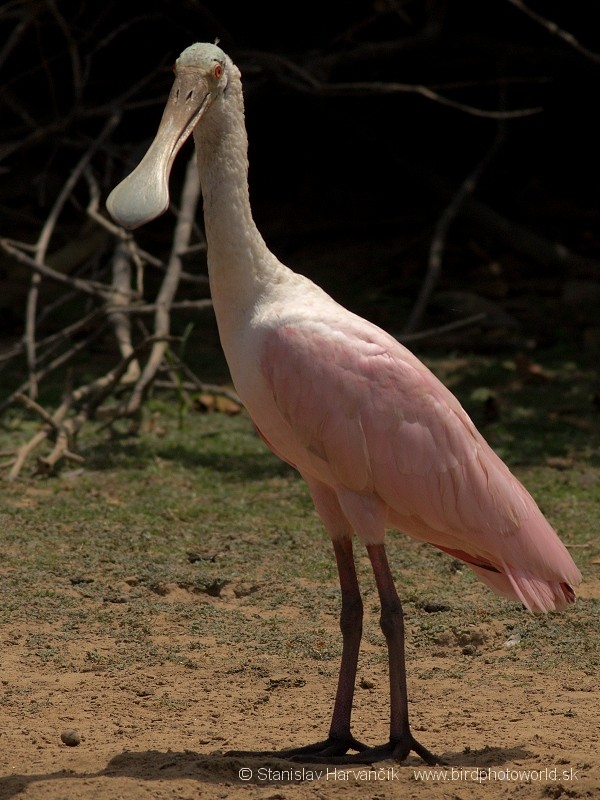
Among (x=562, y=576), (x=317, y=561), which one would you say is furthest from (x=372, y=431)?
(x=317, y=561)

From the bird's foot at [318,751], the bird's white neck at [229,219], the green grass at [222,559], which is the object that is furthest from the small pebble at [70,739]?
the bird's white neck at [229,219]

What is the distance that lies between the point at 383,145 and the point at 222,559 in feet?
21.1

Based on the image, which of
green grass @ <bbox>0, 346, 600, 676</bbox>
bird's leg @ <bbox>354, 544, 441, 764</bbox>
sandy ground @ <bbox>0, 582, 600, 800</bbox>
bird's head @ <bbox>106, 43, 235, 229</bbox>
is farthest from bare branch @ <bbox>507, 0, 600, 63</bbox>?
bird's leg @ <bbox>354, 544, 441, 764</bbox>

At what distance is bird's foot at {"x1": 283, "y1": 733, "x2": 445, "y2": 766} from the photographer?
3898 mm

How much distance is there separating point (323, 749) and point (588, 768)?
83 cm

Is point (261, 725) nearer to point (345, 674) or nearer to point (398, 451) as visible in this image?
point (345, 674)

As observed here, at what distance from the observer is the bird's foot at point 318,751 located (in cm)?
391

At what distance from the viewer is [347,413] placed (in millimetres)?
4070

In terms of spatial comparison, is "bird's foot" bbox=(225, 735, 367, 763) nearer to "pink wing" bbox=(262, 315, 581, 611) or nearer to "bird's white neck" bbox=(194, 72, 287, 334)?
"pink wing" bbox=(262, 315, 581, 611)

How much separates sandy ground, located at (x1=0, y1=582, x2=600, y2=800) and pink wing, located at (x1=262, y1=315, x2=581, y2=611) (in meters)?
0.44

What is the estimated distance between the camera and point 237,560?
5.66 m

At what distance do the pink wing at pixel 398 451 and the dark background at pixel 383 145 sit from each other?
4926 millimetres

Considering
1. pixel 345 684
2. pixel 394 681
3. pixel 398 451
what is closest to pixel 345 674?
pixel 345 684

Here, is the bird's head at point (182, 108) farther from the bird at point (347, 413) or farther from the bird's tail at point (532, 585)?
the bird's tail at point (532, 585)
